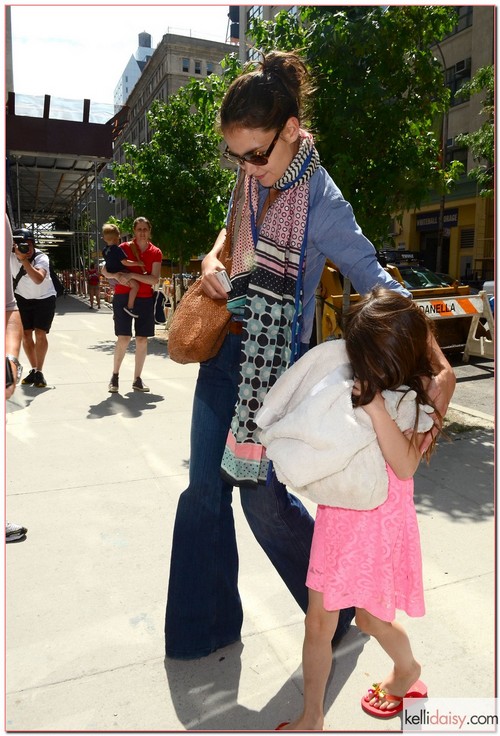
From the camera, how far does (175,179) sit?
1222 centimetres

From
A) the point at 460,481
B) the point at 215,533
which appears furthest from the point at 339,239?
the point at 460,481

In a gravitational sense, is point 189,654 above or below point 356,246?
below

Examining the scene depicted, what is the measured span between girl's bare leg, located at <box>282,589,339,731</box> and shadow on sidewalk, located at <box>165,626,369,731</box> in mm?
171

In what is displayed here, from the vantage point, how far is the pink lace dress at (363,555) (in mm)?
1826

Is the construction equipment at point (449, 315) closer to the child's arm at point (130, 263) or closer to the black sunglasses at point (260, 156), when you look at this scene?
the child's arm at point (130, 263)

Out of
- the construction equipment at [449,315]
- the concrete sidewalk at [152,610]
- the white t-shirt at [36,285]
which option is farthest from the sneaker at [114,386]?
the construction equipment at [449,315]

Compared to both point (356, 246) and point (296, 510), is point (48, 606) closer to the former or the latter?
point (296, 510)

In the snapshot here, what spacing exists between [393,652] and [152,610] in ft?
3.66

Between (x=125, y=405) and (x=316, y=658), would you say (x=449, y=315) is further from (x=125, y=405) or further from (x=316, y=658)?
(x=316, y=658)

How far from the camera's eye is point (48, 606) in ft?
8.63

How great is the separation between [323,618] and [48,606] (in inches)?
54.7

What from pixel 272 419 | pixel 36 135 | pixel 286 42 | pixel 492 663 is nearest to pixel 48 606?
pixel 272 419

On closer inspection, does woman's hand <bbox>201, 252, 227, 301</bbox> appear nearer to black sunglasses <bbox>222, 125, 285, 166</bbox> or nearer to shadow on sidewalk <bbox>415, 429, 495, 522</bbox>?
black sunglasses <bbox>222, 125, 285, 166</bbox>

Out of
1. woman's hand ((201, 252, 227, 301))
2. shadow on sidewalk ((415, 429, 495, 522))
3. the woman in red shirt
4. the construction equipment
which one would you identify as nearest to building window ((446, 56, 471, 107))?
the construction equipment
